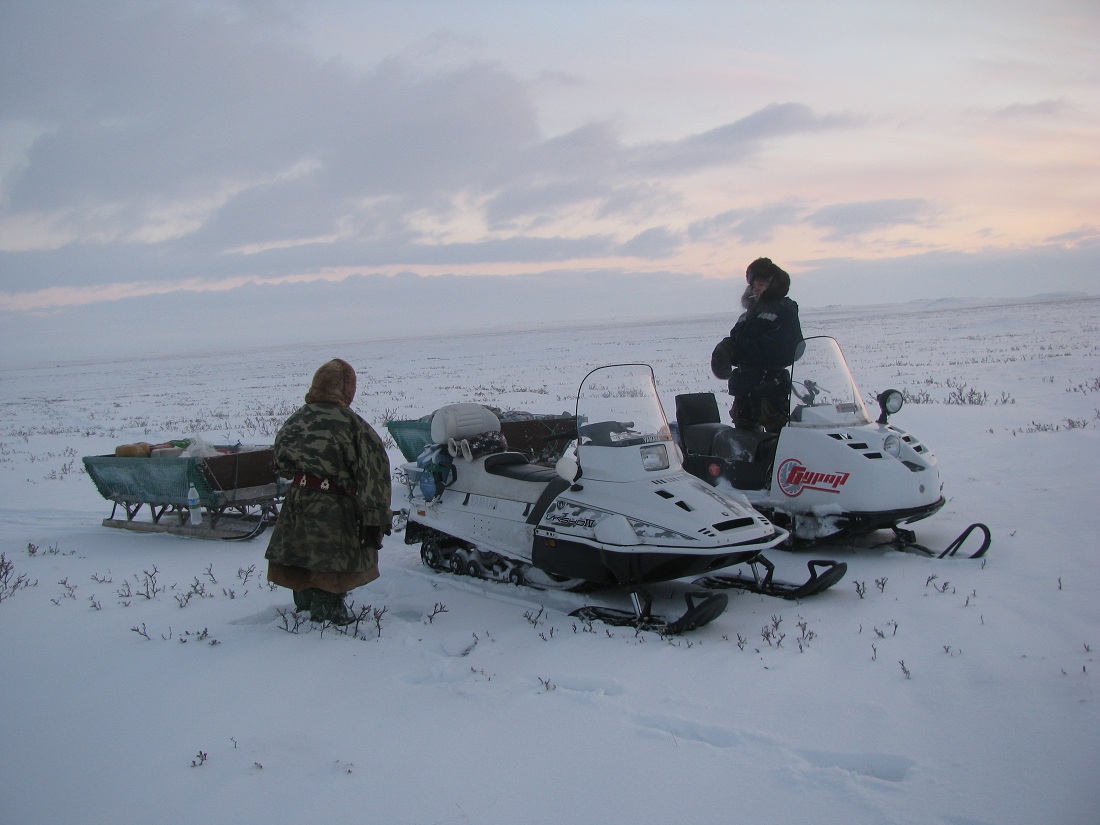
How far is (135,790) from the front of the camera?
3271 millimetres

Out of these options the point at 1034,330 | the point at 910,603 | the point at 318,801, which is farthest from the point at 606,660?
the point at 1034,330

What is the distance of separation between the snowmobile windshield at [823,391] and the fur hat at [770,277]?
0.70 metres

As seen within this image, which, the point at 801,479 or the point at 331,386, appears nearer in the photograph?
the point at 331,386

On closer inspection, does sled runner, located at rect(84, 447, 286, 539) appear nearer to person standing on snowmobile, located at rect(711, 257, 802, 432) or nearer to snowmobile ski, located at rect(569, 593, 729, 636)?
snowmobile ski, located at rect(569, 593, 729, 636)

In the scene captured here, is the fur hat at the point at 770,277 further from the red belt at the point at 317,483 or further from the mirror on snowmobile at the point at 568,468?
the red belt at the point at 317,483

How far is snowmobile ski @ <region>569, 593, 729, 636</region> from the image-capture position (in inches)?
181

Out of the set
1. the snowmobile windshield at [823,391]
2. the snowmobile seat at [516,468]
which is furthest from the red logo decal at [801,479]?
the snowmobile seat at [516,468]

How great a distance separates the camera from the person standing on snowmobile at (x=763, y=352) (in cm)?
711

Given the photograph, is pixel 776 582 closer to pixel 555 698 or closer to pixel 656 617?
pixel 656 617

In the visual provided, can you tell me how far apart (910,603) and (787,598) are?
0.77 meters

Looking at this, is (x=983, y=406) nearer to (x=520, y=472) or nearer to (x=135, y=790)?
(x=520, y=472)

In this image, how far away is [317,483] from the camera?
5031 millimetres

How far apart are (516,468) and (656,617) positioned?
5.65ft

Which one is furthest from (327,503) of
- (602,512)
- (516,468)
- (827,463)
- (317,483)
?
(827,463)
